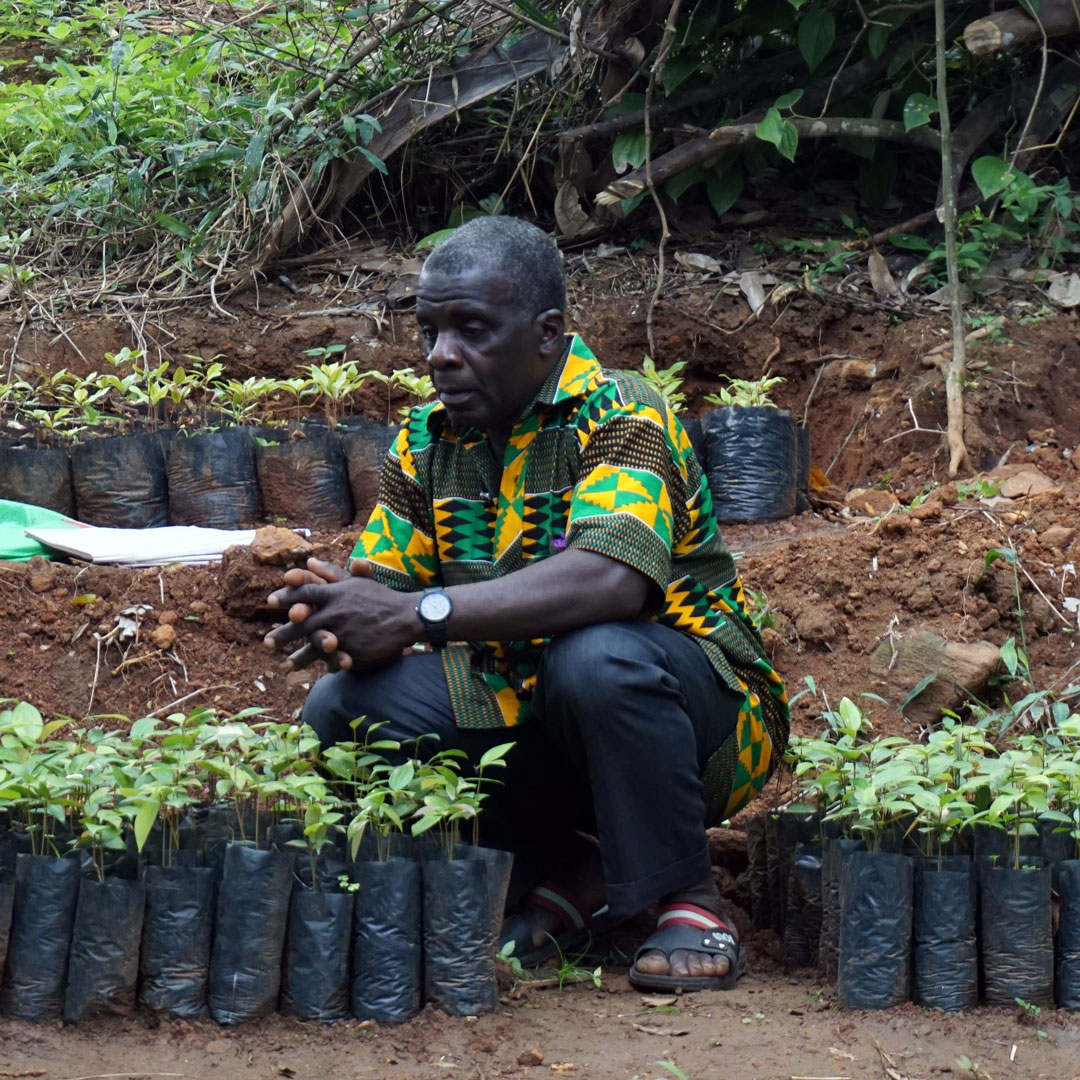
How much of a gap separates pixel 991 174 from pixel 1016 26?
564mm

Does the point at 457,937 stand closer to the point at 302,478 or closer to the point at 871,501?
the point at 302,478

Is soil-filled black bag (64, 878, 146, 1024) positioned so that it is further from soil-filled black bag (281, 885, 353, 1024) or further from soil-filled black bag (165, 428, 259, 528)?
soil-filled black bag (165, 428, 259, 528)

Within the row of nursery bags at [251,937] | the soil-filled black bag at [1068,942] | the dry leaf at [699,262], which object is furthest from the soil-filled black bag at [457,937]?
the dry leaf at [699,262]

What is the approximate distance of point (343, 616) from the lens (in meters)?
2.37

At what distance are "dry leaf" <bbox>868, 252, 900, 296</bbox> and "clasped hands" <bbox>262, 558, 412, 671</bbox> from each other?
162 inches

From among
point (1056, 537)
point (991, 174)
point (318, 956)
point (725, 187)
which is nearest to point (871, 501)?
point (1056, 537)

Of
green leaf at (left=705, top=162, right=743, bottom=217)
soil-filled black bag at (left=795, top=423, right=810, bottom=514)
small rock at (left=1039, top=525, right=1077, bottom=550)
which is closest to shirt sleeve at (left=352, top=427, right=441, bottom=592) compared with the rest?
small rock at (left=1039, top=525, right=1077, bottom=550)

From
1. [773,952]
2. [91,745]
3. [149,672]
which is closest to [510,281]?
[91,745]

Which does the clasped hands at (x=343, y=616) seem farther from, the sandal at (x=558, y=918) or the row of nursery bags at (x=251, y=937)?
the sandal at (x=558, y=918)

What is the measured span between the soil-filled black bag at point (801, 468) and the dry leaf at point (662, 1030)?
3.16 m

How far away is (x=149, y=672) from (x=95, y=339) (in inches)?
106

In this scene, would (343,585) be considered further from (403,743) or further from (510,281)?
(510,281)

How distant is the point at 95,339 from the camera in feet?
19.7

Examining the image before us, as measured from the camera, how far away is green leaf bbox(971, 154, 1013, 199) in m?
5.48
